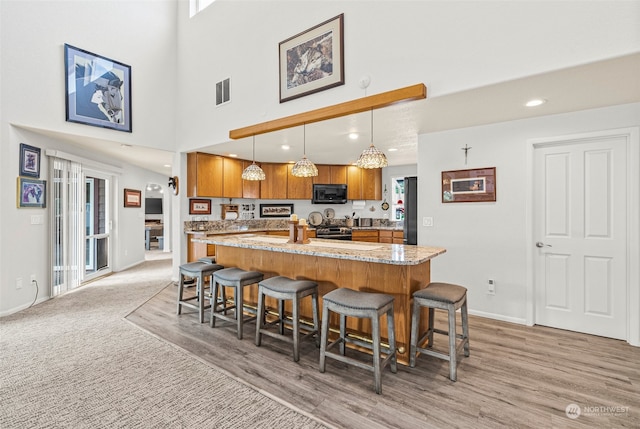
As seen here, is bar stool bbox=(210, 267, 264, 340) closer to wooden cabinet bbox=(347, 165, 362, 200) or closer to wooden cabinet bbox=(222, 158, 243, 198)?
wooden cabinet bbox=(222, 158, 243, 198)

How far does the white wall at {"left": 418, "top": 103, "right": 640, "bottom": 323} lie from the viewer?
329 cm

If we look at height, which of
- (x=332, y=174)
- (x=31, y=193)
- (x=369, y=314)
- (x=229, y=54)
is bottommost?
(x=369, y=314)

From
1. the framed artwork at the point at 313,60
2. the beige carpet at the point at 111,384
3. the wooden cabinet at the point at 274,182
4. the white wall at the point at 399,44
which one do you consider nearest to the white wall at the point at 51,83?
the white wall at the point at 399,44

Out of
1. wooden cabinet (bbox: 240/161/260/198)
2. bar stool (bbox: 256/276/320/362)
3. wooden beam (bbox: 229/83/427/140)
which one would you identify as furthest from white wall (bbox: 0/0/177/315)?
bar stool (bbox: 256/276/320/362)

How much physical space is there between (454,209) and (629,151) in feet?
5.36

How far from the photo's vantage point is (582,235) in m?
3.09

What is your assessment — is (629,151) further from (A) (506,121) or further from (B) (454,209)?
(B) (454,209)

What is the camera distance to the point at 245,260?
3.64 m

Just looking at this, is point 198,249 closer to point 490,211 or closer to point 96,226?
point 96,226

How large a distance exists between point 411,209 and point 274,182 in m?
3.01

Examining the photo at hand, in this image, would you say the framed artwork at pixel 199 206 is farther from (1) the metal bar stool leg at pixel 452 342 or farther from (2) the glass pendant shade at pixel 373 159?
(1) the metal bar stool leg at pixel 452 342

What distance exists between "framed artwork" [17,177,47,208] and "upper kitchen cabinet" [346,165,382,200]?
5.09m

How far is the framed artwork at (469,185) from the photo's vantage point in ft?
11.5

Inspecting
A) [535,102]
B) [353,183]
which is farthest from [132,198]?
[535,102]
